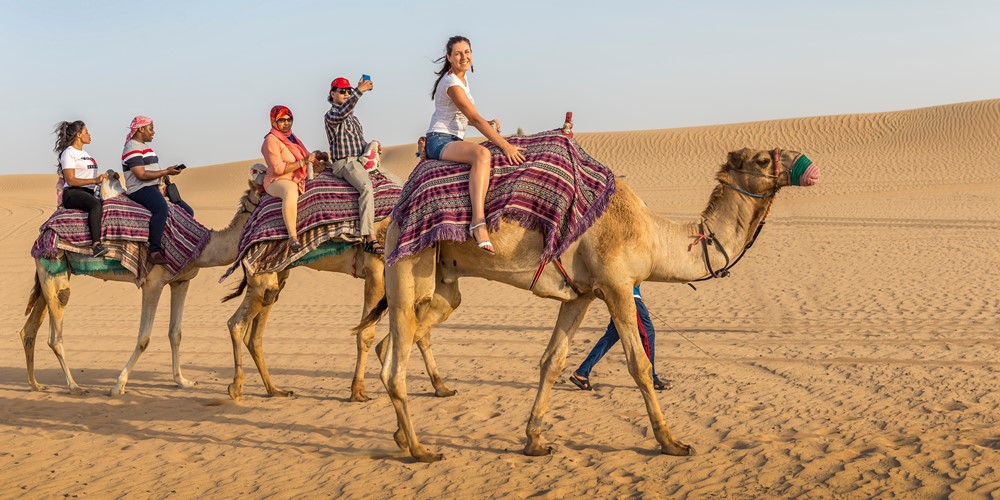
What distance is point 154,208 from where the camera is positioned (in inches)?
379

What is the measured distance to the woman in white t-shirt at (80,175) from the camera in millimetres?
9562

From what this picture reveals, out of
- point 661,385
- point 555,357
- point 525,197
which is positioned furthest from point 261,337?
point 525,197

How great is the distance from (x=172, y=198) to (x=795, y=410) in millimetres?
6629

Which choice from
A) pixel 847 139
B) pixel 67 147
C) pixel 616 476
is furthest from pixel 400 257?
pixel 847 139

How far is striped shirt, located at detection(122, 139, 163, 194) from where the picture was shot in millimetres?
9516

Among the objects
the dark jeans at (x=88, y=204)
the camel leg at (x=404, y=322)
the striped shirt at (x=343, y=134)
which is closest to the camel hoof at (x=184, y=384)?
the dark jeans at (x=88, y=204)

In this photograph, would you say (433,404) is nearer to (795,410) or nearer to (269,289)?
(269,289)

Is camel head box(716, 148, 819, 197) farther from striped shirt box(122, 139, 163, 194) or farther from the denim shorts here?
striped shirt box(122, 139, 163, 194)

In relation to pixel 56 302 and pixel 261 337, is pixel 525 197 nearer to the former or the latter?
pixel 261 337

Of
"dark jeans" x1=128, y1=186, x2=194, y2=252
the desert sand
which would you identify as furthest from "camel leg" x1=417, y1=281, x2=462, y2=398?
"dark jeans" x1=128, y1=186, x2=194, y2=252

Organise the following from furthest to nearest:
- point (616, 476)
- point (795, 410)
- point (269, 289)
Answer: point (269, 289) < point (795, 410) < point (616, 476)

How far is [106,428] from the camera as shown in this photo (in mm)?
8375

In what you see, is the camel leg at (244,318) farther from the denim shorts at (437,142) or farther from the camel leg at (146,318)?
the denim shorts at (437,142)

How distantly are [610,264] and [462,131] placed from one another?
1421 mm
